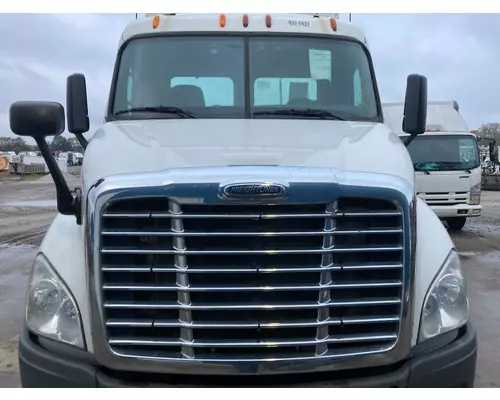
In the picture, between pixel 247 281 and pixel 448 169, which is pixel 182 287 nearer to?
pixel 247 281

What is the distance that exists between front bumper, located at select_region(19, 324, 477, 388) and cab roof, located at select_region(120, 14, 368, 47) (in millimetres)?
2716

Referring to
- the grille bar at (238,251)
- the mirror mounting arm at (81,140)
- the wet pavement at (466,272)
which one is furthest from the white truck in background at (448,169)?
the grille bar at (238,251)

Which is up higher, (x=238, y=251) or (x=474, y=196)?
(x=238, y=251)

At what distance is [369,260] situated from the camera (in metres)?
2.81

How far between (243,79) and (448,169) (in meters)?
8.96

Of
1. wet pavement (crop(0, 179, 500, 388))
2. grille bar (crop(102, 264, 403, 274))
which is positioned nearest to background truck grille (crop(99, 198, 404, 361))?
grille bar (crop(102, 264, 403, 274))

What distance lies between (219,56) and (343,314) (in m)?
2.39

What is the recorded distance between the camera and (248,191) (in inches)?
102

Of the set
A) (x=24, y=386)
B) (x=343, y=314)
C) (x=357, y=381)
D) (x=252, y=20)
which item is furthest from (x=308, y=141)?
(x=24, y=386)

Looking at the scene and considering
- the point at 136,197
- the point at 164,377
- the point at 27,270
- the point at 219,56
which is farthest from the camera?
the point at 27,270

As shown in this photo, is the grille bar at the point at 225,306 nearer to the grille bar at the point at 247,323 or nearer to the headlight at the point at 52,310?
the grille bar at the point at 247,323

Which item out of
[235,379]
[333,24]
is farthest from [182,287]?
[333,24]

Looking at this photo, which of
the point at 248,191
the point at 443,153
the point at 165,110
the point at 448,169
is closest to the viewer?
the point at 248,191

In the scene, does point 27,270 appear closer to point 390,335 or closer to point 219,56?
point 219,56
